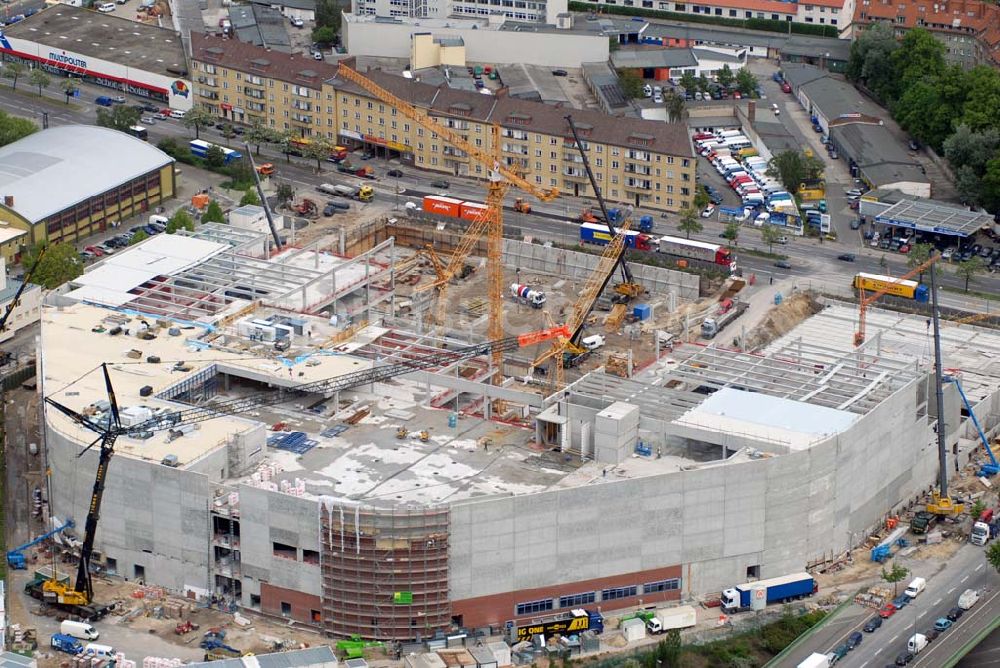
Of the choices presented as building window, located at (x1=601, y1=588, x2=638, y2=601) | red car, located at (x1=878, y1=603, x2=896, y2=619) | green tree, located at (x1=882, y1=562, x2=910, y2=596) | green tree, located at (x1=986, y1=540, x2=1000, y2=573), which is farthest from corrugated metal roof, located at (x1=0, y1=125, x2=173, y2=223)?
green tree, located at (x1=986, y1=540, x2=1000, y2=573)

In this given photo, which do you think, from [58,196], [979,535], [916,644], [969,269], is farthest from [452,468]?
[58,196]

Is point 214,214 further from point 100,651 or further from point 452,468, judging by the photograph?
point 100,651

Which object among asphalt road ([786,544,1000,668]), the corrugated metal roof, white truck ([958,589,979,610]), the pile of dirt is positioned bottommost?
asphalt road ([786,544,1000,668])

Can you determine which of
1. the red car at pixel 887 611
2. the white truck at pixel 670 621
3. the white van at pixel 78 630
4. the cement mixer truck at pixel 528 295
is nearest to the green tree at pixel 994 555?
the red car at pixel 887 611

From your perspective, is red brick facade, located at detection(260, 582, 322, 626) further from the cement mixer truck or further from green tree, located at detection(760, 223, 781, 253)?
green tree, located at detection(760, 223, 781, 253)

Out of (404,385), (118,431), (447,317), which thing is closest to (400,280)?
(447,317)

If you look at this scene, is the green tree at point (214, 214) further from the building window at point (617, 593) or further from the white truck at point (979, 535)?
the white truck at point (979, 535)

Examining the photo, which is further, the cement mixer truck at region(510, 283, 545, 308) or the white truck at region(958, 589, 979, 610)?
the cement mixer truck at region(510, 283, 545, 308)
